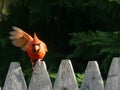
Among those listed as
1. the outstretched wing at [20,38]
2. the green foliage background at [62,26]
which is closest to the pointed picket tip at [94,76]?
the outstretched wing at [20,38]

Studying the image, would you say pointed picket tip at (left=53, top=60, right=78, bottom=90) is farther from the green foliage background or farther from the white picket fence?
the green foliage background

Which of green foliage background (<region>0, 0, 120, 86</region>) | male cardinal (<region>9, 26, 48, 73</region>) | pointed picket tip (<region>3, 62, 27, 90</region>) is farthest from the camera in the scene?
green foliage background (<region>0, 0, 120, 86</region>)

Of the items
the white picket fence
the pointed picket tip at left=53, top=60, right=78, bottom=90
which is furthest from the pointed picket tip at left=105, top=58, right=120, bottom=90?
the pointed picket tip at left=53, top=60, right=78, bottom=90

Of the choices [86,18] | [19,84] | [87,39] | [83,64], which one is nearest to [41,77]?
[19,84]

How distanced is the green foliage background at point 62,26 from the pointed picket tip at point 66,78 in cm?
135

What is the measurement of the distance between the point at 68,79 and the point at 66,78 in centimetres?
1

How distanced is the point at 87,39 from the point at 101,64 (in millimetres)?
273

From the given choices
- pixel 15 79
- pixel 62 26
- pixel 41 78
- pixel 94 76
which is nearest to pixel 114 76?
pixel 94 76

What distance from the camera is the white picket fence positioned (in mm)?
3029

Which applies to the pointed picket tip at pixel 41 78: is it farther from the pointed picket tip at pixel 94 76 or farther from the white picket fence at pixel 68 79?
the pointed picket tip at pixel 94 76

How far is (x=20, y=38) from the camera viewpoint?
3.13m

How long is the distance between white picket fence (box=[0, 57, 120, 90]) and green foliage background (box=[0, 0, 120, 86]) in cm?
134

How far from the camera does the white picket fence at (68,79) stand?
303 cm

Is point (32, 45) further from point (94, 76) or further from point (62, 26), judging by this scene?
point (62, 26)
